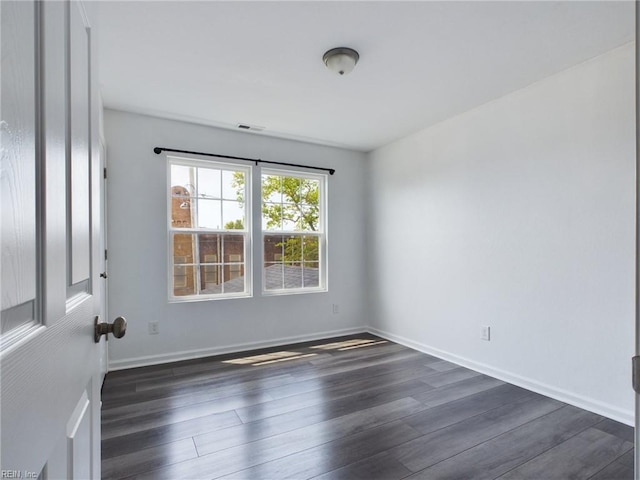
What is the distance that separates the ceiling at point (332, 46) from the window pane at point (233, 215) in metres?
0.96

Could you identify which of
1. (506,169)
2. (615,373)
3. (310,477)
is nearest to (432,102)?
(506,169)

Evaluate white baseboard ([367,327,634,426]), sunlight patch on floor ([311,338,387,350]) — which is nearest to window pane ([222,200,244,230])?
sunlight patch on floor ([311,338,387,350])

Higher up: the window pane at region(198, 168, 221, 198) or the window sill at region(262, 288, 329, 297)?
the window pane at region(198, 168, 221, 198)

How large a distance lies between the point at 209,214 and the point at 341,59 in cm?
220

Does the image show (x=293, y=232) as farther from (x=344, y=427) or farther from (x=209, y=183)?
Result: (x=344, y=427)

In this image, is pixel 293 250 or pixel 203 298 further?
pixel 293 250

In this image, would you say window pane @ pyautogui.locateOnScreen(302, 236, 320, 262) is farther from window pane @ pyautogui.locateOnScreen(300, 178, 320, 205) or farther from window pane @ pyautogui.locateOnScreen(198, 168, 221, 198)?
window pane @ pyautogui.locateOnScreen(198, 168, 221, 198)

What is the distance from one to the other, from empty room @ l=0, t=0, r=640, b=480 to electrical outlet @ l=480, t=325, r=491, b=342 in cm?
2

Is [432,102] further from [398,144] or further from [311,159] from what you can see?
[311,159]

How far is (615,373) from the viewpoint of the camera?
2.29m

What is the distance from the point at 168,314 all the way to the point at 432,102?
3287 mm

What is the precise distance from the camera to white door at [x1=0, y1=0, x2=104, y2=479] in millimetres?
378

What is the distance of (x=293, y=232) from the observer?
425cm

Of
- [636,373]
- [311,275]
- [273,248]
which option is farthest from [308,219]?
[636,373]
